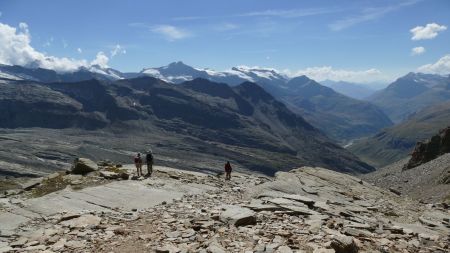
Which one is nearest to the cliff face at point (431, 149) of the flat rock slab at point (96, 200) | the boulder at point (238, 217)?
the flat rock slab at point (96, 200)

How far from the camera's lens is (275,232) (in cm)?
2228

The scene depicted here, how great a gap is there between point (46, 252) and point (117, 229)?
421 centimetres

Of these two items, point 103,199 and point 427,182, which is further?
point 427,182

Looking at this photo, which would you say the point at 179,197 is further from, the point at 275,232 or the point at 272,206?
the point at 275,232

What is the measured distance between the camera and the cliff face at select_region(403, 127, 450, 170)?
15538cm

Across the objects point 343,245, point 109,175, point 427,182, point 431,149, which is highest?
point 343,245

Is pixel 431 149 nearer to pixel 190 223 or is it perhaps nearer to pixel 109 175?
pixel 109 175

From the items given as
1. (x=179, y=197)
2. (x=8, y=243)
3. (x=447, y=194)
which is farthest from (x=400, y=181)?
(x=8, y=243)

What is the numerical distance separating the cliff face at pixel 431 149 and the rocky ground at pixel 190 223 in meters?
128

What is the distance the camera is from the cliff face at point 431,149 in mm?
155375

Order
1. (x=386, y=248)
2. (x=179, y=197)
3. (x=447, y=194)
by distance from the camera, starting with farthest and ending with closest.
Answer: (x=447, y=194), (x=179, y=197), (x=386, y=248)

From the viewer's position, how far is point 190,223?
24.4m

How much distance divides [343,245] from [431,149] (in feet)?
500

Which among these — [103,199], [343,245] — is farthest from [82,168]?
[343,245]
